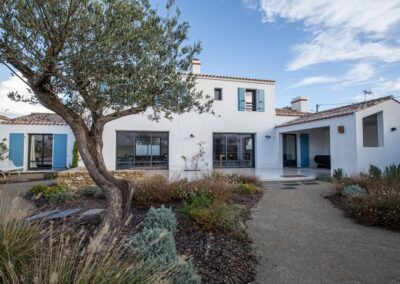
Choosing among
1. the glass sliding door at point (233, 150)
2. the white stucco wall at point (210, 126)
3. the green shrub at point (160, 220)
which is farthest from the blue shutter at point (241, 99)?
the green shrub at point (160, 220)

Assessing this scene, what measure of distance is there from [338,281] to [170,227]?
7.60 ft

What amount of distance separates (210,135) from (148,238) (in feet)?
41.2

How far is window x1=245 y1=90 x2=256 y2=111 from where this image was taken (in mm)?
16031

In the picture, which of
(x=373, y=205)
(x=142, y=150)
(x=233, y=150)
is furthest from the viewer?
(x=233, y=150)

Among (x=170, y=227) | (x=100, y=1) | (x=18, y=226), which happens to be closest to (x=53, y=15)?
(x=100, y=1)

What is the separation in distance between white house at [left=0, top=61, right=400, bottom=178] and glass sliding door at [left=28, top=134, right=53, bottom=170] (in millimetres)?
54

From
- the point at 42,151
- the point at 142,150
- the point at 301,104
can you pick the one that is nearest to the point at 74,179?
the point at 142,150

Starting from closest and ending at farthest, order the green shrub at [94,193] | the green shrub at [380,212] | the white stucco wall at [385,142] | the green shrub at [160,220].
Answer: the green shrub at [160,220]
the green shrub at [380,212]
the green shrub at [94,193]
the white stucco wall at [385,142]

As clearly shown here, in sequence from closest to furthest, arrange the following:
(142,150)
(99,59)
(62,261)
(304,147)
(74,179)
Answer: (62,261)
(99,59)
(74,179)
(142,150)
(304,147)

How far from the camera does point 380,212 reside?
16.2ft

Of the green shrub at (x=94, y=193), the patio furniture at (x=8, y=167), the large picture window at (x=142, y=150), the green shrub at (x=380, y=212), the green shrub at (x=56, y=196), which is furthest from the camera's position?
the large picture window at (x=142, y=150)

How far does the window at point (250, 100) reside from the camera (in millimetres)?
16031

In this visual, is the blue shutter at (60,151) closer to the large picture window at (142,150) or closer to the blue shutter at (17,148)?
the blue shutter at (17,148)

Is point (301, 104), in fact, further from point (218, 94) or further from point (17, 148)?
point (17, 148)
